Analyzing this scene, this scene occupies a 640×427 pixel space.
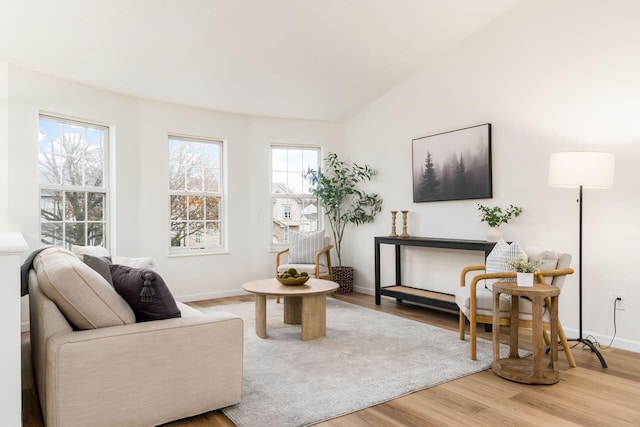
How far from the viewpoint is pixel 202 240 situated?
18.9 ft

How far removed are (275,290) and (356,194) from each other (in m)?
2.74

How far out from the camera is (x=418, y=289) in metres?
5.20

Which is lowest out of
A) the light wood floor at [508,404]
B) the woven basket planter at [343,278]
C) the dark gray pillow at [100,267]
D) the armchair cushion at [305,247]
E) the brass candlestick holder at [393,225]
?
the light wood floor at [508,404]

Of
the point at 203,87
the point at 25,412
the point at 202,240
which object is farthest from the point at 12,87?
the point at 25,412

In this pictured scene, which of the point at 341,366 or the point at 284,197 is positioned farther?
the point at 284,197

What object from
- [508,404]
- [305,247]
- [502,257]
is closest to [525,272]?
[502,257]

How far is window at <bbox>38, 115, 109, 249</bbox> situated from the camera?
4.39 meters

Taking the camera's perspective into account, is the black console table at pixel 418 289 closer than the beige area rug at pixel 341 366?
No

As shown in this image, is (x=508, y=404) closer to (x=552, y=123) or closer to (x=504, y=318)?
(x=504, y=318)

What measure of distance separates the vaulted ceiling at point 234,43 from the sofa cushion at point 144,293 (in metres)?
2.42

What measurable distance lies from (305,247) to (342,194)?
104cm

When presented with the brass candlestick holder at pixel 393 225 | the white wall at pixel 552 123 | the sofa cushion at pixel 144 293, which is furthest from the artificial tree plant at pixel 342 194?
the sofa cushion at pixel 144 293

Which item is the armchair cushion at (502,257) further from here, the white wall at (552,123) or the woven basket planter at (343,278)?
the woven basket planter at (343,278)

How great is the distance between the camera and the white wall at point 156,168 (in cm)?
410
